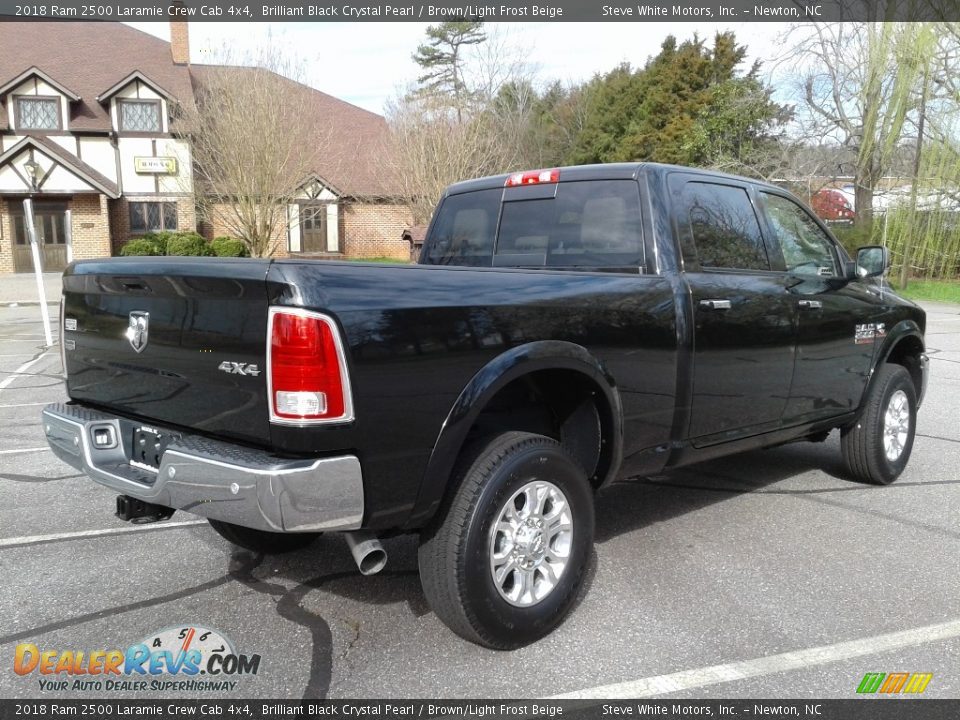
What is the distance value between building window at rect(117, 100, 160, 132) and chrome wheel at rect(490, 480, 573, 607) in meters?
33.5

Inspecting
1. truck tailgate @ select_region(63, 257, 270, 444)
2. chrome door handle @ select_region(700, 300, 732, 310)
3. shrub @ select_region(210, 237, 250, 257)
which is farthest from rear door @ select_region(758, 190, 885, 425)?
shrub @ select_region(210, 237, 250, 257)

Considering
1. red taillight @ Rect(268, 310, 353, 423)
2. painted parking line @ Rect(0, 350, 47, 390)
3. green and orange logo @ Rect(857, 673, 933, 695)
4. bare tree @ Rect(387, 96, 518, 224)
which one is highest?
bare tree @ Rect(387, 96, 518, 224)

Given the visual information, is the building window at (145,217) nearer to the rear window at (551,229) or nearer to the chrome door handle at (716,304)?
the rear window at (551,229)

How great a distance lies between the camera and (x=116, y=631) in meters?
3.45

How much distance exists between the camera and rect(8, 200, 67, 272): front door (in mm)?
31250

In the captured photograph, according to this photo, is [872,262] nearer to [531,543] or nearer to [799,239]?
[799,239]

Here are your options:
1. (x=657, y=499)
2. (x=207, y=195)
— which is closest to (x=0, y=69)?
(x=207, y=195)

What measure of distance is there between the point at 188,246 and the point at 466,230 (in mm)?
23520

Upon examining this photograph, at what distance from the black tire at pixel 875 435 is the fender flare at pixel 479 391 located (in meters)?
2.79

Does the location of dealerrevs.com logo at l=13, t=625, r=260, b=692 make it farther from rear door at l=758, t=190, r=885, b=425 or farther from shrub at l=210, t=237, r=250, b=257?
shrub at l=210, t=237, r=250, b=257

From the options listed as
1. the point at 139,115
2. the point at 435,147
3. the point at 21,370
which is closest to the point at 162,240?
the point at 139,115

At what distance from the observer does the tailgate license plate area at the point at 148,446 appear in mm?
3195

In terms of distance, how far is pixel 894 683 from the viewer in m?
3.10

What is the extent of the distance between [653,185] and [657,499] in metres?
2.17
